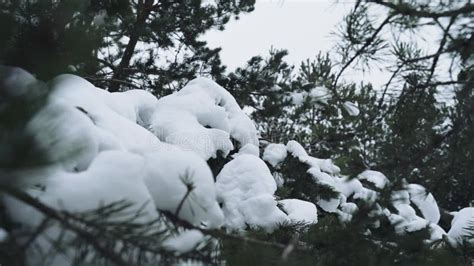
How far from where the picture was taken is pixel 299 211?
9.23 ft

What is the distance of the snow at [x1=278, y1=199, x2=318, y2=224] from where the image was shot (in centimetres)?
272

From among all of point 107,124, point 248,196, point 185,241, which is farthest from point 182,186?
point 248,196

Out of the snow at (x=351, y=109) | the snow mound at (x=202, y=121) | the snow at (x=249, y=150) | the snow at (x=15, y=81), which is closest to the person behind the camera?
the snow at (x=15, y=81)

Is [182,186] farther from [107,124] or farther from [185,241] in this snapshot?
[107,124]

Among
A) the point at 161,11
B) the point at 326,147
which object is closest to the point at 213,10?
the point at 161,11

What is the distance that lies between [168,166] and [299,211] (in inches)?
69.6

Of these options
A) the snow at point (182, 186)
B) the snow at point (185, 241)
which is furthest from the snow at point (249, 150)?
the snow at point (185, 241)

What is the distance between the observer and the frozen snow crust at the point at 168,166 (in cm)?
97

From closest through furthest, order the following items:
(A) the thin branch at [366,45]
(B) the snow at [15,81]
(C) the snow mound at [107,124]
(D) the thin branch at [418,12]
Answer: (B) the snow at [15,81] → (C) the snow mound at [107,124] → (D) the thin branch at [418,12] → (A) the thin branch at [366,45]

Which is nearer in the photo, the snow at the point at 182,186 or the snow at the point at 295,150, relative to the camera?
the snow at the point at 182,186

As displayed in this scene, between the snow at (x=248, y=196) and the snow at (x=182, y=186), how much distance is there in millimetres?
1174

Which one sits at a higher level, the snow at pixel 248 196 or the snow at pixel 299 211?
the snow at pixel 248 196

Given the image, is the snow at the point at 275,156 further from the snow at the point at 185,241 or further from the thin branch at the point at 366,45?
the snow at the point at 185,241

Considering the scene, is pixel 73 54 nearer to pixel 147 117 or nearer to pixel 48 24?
pixel 48 24
